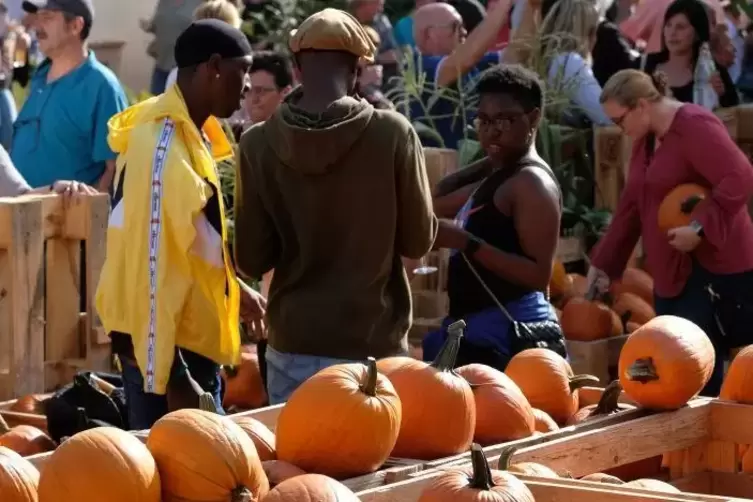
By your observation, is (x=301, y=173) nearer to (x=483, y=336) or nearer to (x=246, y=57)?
(x=246, y=57)

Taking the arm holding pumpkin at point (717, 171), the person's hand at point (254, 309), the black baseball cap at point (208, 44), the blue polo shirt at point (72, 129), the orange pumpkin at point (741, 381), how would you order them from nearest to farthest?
1. the orange pumpkin at point (741, 381)
2. the black baseball cap at point (208, 44)
3. the person's hand at point (254, 309)
4. the arm holding pumpkin at point (717, 171)
5. the blue polo shirt at point (72, 129)

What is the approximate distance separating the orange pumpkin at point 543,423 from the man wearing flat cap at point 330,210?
799mm

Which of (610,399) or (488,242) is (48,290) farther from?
(610,399)

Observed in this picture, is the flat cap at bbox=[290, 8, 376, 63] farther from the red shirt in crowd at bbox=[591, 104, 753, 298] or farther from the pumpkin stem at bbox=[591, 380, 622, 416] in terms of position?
the red shirt in crowd at bbox=[591, 104, 753, 298]

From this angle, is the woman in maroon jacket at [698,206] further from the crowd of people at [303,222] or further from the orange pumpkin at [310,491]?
the orange pumpkin at [310,491]

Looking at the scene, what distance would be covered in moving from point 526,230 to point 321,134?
32.8 inches

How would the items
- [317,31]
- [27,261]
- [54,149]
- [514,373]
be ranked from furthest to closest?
[54,149], [27,261], [317,31], [514,373]

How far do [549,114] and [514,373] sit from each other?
4.83 meters

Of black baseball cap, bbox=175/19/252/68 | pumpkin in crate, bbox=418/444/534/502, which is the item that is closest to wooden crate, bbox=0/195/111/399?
black baseball cap, bbox=175/19/252/68

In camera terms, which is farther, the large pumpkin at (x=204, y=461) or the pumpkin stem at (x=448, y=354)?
the pumpkin stem at (x=448, y=354)

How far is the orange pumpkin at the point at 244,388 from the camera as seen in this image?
6352 millimetres

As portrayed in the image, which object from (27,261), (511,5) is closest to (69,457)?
(27,261)

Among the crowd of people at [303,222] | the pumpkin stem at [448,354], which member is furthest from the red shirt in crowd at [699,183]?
the pumpkin stem at [448,354]

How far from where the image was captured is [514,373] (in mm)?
4141
